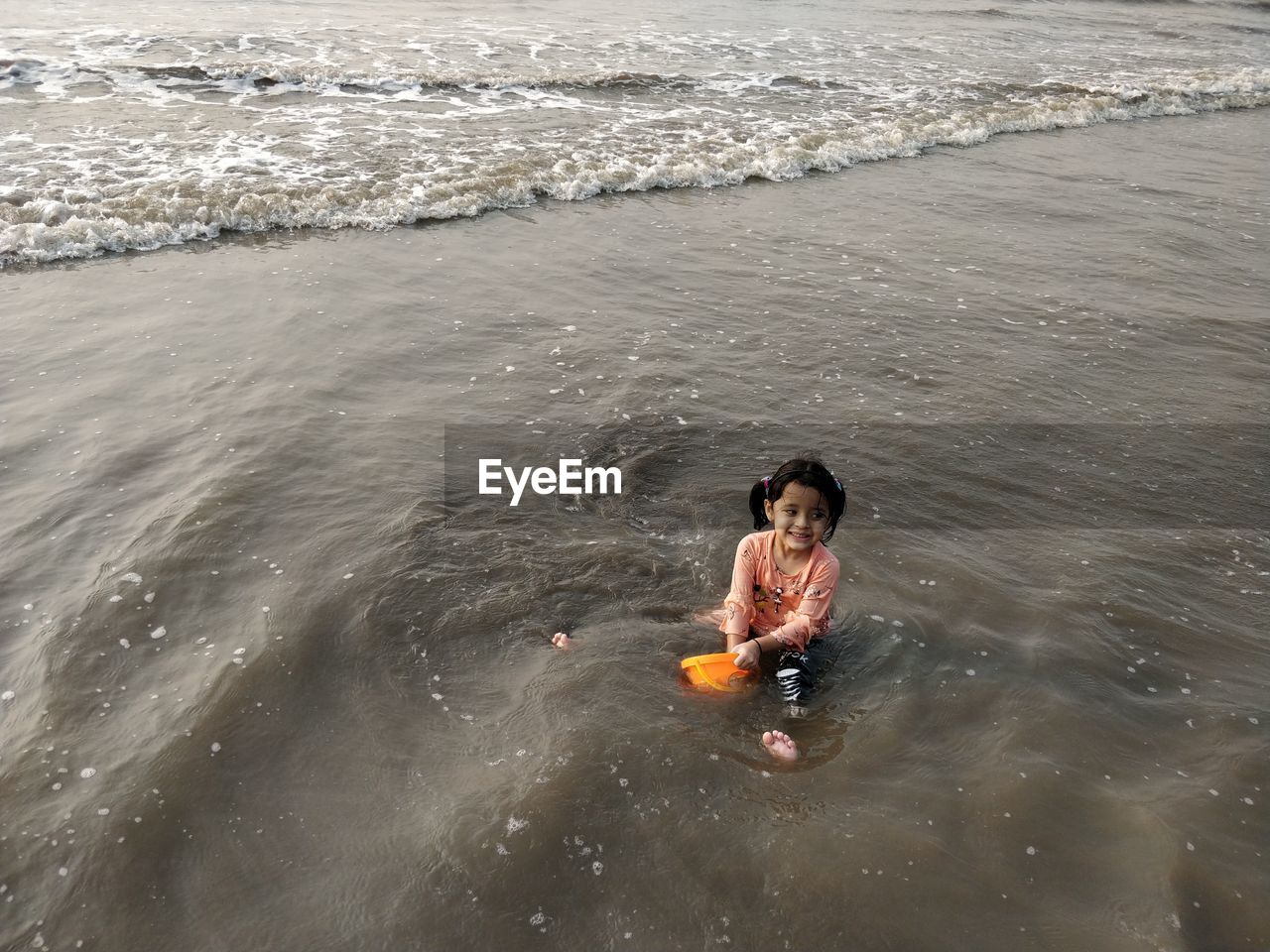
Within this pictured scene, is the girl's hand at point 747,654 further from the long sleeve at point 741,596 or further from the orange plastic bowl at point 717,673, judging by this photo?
the long sleeve at point 741,596

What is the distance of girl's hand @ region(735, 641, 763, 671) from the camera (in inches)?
150

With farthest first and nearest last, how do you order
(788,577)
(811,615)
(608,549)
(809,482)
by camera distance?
1. (608,549)
2. (788,577)
3. (811,615)
4. (809,482)

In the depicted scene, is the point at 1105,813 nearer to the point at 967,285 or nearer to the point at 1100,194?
the point at 967,285

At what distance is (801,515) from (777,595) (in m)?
0.50

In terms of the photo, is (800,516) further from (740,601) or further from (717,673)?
(717,673)

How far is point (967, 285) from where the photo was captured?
790 centimetres

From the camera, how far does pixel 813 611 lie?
4.06 metres

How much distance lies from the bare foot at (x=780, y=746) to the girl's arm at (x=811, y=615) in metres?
0.48

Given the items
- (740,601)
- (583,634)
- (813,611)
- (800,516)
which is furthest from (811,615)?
(583,634)

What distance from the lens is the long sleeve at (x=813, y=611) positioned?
4.01 meters

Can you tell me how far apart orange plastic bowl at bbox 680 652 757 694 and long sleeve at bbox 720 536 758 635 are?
21 cm

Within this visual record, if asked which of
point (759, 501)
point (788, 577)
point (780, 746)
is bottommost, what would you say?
point (780, 746)

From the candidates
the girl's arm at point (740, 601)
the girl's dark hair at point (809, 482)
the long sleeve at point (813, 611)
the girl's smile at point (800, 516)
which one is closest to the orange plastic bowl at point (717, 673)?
the girl's arm at point (740, 601)

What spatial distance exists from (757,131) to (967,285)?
6025 millimetres
